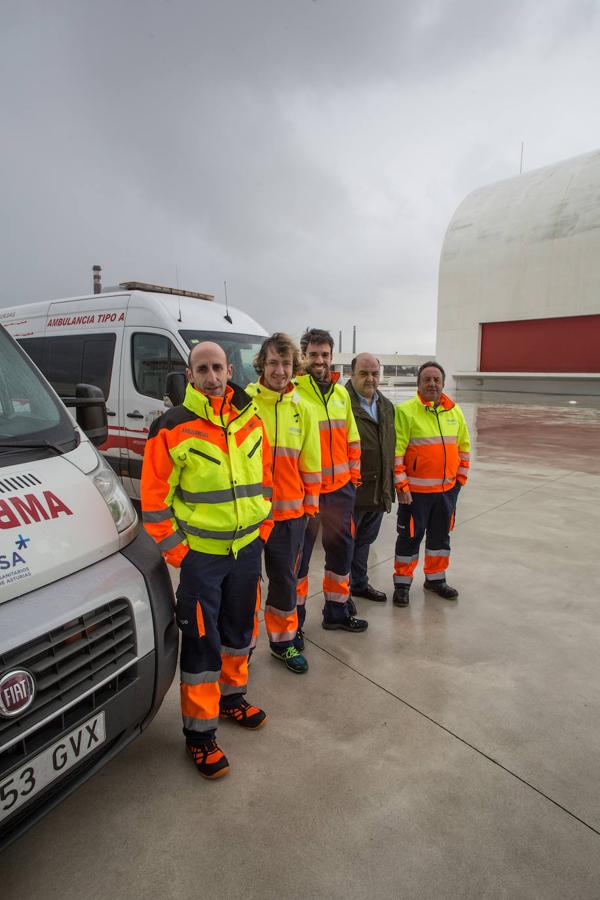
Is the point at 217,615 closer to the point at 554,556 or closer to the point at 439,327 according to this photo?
the point at 554,556

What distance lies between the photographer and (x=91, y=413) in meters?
2.54

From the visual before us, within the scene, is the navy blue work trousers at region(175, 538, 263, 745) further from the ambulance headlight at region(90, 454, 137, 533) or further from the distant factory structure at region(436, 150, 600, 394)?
the distant factory structure at region(436, 150, 600, 394)

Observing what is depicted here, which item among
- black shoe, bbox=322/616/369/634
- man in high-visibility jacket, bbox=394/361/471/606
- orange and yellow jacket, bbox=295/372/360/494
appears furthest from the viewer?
man in high-visibility jacket, bbox=394/361/471/606

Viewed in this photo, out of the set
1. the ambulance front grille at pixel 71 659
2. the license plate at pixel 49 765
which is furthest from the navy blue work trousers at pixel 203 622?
the license plate at pixel 49 765

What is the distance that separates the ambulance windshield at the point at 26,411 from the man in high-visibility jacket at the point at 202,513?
396 mm

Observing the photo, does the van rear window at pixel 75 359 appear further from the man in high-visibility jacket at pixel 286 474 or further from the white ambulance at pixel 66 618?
the white ambulance at pixel 66 618

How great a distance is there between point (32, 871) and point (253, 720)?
37.9 inches

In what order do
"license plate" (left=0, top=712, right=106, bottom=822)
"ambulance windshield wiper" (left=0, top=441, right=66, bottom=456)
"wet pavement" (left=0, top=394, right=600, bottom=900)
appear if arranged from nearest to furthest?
"license plate" (left=0, top=712, right=106, bottom=822) < "wet pavement" (left=0, top=394, right=600, bottom=900) < "ambulance windshield wiper" (left=0, top=441, right=66, bottom=456)

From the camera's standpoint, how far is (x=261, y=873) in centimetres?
163

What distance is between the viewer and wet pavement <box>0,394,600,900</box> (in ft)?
5.33

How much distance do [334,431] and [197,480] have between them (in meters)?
1.18

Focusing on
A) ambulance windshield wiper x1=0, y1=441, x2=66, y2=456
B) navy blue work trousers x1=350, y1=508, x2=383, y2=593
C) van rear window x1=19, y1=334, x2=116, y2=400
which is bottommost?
navy blue work trousers x1=350, y1=508, x2=383, y2=593

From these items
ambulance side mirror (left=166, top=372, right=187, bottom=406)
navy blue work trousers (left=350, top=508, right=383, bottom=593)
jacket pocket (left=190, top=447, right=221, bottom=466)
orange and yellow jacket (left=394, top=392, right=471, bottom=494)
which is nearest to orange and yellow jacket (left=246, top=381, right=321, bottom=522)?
jacket pocket (left=190, top=447, right=221, bottom=466)

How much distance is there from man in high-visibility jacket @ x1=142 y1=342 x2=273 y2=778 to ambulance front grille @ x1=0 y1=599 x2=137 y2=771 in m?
0.36
